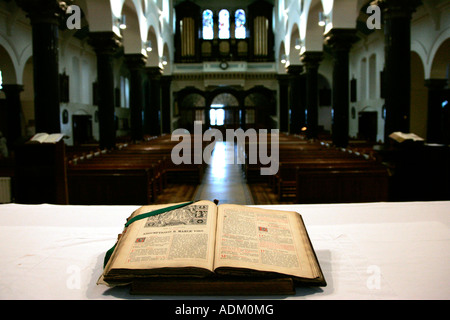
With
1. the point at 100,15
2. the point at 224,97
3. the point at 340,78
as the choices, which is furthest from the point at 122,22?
the point at 224,97

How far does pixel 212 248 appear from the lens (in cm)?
140

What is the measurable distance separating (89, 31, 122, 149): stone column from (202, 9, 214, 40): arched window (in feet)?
59.2

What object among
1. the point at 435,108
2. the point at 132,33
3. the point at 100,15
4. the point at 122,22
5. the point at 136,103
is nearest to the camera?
the point at 100,15

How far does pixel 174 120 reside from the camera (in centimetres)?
2800

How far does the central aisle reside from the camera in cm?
841

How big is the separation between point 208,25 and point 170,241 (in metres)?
29.4

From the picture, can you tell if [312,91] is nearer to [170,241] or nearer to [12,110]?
[12,110]

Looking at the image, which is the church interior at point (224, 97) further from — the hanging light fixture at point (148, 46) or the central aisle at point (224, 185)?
the hanging light fixture at point (148, 46)

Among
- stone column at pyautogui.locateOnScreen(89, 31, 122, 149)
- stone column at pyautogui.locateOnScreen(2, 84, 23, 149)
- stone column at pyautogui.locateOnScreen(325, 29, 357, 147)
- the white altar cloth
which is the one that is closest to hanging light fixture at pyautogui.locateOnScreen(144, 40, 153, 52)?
stone column at pyautogui.locateOnScreen(89, 31, 122, 149)

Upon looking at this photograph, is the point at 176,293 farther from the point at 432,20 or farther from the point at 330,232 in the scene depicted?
the point at 432,20

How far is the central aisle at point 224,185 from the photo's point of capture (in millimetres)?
8414

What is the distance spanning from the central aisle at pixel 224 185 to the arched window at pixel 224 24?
654 inches

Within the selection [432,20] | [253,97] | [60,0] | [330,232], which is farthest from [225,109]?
[330,232]
